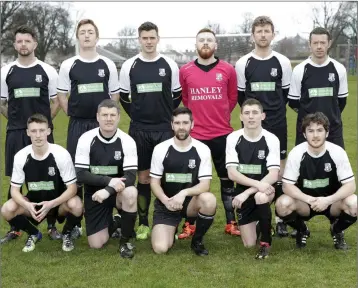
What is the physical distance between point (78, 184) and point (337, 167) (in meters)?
Result: 2.36

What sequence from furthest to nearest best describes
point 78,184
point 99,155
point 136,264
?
point 78,184 < point 99,155 < point 136,264

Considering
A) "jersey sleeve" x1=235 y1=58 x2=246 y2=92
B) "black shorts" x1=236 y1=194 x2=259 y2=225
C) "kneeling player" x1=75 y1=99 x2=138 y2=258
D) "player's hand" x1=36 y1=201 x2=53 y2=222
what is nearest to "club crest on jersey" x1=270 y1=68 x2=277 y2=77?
"jersey sleeve" x1=235 y1=58 x2=246 y2=92

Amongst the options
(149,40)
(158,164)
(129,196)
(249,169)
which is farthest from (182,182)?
(149,40)

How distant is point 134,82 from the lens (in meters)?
4.97

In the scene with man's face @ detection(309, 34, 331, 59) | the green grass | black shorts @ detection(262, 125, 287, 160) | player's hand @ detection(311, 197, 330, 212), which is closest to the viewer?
the green grass

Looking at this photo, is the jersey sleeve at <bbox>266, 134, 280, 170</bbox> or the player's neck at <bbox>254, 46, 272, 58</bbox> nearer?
the jersey sleeve at <bbox>266, 134, 280, 170</bbox>

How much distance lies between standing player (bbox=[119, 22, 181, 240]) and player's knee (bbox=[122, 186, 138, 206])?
0.61 m

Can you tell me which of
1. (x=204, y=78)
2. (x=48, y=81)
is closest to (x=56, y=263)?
(x=48, y=81)

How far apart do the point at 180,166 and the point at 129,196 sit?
0.52 m

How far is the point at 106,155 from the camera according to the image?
4520 mm

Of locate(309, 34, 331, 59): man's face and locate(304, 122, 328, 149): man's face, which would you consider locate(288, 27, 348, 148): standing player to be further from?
locate(304, 122, 328, 149): man's face

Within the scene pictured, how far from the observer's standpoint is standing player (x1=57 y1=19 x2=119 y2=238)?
16.1 ft

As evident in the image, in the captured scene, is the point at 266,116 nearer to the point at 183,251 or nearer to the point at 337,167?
the point at 337,167

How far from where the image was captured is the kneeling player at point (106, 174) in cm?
441
